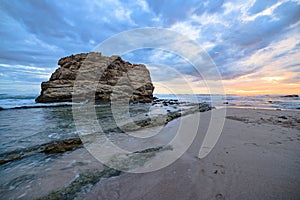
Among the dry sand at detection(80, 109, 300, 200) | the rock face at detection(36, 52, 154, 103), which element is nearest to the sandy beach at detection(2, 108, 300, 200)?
the dry sand at detection(80, 109, 300, 200)

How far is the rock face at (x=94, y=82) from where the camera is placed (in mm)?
21609

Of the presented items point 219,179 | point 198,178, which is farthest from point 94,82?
point 219,179

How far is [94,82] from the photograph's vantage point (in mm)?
24125

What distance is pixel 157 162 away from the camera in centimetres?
261

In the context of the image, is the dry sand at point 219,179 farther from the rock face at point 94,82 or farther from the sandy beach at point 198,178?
the rock face at point 94,82

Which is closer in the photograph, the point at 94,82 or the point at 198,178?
the point at 198,178

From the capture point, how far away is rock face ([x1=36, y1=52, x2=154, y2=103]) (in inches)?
851

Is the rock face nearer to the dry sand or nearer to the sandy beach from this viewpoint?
the sandy beach

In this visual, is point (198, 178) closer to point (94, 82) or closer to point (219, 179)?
point (219, 179)

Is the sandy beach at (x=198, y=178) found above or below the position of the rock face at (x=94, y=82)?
below

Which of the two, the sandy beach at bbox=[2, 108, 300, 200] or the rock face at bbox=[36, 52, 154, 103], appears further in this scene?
the rock face at bbox=[36, 52, 154, 103]

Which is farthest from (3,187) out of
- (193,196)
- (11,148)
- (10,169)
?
(193,196)

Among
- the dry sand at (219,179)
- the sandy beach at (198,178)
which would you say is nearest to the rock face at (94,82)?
the sandy beach at (198,178)

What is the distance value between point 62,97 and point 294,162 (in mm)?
25466
